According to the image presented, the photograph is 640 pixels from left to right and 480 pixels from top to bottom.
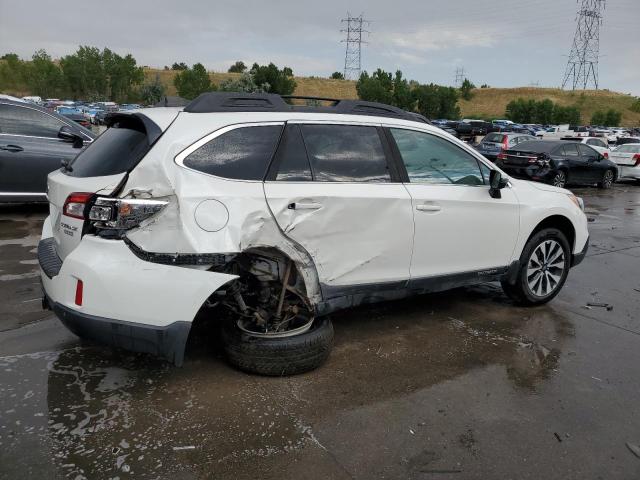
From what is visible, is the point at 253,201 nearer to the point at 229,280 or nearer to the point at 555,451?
the point at 229,280

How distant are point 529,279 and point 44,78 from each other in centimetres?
9313

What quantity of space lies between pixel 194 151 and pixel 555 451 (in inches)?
107

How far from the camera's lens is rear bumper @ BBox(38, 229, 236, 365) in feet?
10.1

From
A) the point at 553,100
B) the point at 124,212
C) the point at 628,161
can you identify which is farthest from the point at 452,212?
the point at 553,100

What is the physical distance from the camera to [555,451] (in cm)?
301

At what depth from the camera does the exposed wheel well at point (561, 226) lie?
523 cm

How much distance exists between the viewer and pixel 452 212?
14.4 feet

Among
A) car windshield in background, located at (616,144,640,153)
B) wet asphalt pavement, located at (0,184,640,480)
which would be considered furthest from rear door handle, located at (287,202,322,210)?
car windshield in background, located at (616,144,640,153)

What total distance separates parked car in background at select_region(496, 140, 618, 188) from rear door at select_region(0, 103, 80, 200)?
1253cm

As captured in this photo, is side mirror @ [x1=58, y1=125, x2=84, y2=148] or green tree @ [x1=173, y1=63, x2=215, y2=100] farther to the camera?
green tree @ [x1=173, y1=63, x2=215, y2=100]

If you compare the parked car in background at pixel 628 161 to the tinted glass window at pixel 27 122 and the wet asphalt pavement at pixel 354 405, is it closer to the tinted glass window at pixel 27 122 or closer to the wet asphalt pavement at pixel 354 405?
the wet asphalt pavement at pixel 354 405

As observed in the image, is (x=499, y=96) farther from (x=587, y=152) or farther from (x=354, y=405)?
(x=354, y=405)

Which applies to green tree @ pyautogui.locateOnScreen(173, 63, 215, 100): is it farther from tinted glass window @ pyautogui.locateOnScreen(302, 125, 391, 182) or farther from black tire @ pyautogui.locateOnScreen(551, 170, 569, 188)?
tinted glass window @ pyautogui.locateOnScreen(302, 125, 391, 182)

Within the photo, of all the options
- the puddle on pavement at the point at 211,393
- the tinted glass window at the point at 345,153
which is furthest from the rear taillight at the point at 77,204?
the tinted glass window at the point at 345,153
